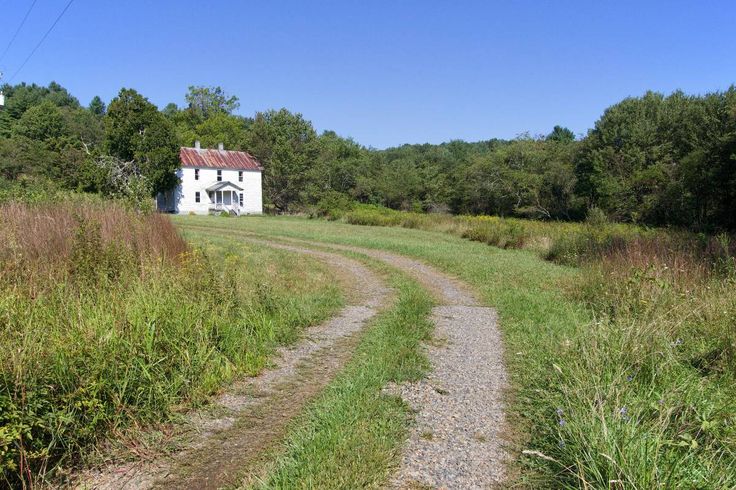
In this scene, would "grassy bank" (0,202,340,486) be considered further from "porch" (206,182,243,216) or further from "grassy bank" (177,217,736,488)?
"porch" (206,182,243,216)

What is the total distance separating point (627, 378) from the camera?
3982mm

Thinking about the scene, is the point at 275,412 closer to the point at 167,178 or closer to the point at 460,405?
the point at 460,405

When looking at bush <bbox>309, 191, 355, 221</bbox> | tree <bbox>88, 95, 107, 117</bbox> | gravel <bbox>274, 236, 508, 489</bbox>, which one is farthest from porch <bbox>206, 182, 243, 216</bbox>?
tree <bbox>88, 95, 107, 117</bbox>

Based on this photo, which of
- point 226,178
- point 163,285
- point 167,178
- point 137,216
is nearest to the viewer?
point 163,285

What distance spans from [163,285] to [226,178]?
48.7 metres

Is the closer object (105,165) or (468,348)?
(468,348)

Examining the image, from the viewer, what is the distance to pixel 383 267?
12.5 m

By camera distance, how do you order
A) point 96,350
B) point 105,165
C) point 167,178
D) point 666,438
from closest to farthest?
point 666,438
point 96,350
point 105,165
point 167,178

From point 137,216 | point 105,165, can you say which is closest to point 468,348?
point 137,216

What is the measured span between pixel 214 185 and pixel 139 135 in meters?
9.47

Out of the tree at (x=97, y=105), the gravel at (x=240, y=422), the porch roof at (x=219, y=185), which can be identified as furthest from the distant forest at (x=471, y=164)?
the tree at (x=97, y=105)

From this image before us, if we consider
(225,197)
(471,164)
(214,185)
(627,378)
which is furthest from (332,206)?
(627,378)

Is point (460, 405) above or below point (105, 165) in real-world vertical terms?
below

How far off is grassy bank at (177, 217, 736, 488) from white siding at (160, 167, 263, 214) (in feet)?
150
